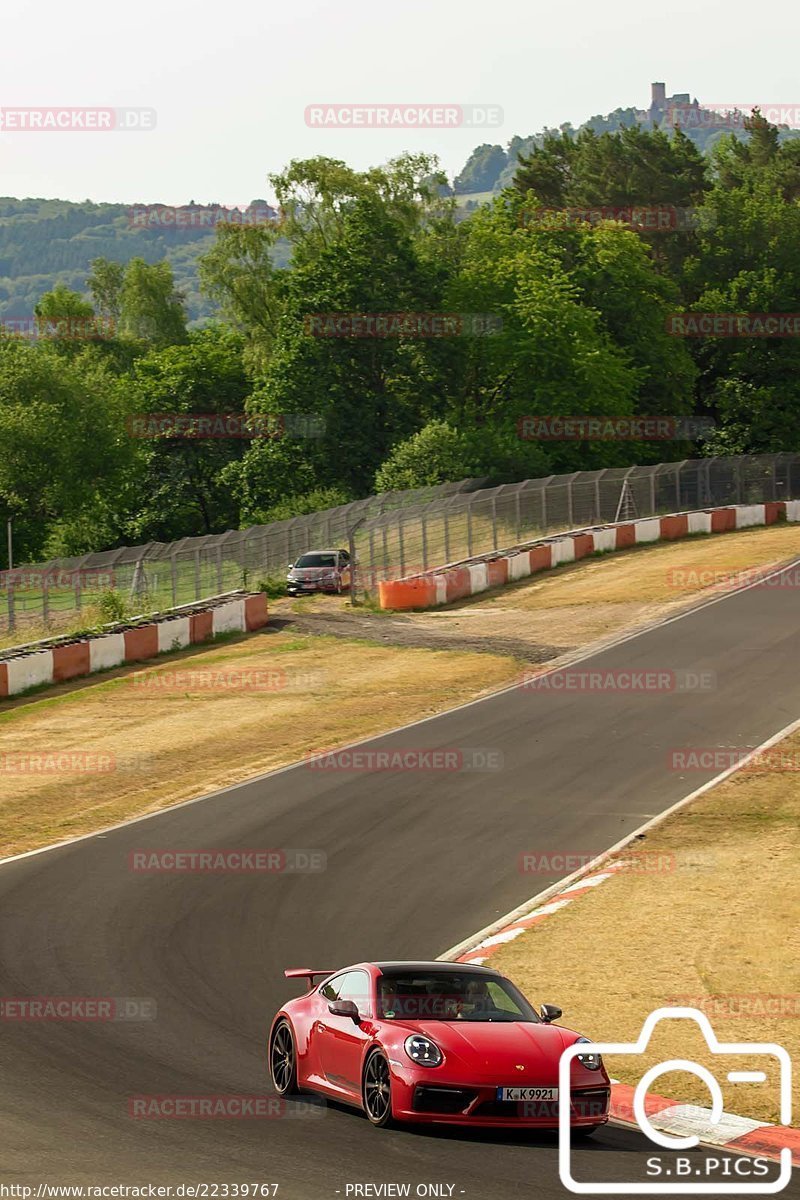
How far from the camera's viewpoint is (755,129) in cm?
12669

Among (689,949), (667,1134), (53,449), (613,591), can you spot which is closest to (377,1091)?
(667,1134)

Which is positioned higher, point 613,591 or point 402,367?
point 402,367

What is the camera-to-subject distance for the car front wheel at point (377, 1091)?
11.2m

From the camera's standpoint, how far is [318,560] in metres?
52.3

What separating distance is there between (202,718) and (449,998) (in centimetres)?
2196

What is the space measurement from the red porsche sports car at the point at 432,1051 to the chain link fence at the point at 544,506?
38.7 metres

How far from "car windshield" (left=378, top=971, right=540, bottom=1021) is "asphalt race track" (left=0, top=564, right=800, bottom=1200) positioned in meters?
0.92

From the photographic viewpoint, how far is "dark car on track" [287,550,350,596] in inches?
2031
